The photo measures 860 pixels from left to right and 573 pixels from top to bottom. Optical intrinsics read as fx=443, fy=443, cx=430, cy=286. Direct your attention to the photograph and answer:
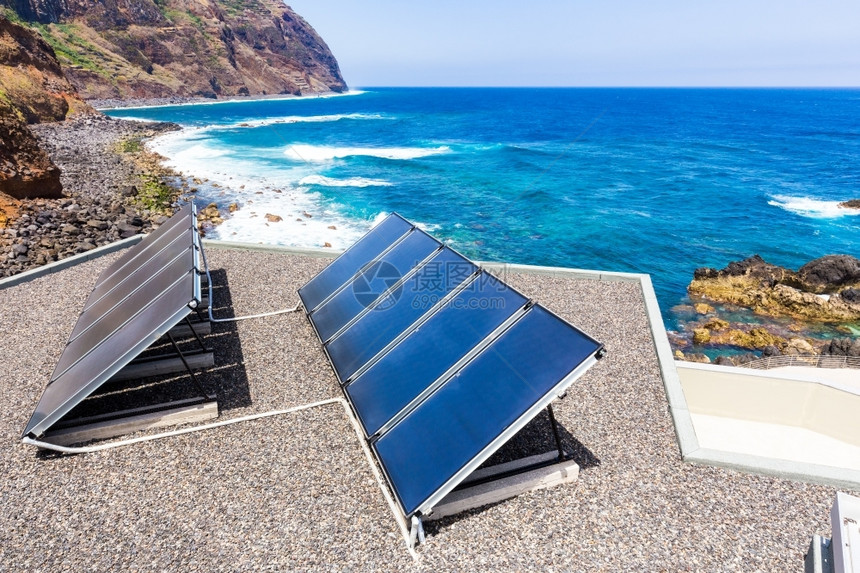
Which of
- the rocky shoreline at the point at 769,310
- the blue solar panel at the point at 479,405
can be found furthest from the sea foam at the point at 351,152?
the blue solar panel at the point at 479,405

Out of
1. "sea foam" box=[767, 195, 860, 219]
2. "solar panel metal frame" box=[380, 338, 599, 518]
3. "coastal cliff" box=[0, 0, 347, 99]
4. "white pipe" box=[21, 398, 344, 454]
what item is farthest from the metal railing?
"coastal cliff" box=[0, 0, 347, 99]

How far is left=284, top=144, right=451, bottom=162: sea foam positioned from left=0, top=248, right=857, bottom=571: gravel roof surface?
185 feet

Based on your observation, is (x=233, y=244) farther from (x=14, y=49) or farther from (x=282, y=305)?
(x=14, y=49)

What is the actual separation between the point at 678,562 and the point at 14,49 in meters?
93.3

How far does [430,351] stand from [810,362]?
17831 mm

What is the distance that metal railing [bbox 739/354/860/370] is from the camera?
15.2 m

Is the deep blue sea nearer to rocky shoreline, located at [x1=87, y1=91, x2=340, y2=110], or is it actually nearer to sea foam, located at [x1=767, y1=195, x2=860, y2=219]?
sea foam, located at [x1=767, y1=195, x2=860, y2=219]

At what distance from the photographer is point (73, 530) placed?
5879 millimetres

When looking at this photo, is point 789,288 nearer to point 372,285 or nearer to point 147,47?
point 372,285

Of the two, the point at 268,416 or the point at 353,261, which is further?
the point at 353,261

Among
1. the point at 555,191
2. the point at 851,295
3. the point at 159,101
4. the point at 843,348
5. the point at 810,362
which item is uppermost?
the point at 159,101

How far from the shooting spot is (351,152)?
2665 inches

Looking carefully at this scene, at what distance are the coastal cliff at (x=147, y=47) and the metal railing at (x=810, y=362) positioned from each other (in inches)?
5935

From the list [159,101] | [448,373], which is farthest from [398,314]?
[159,101]
